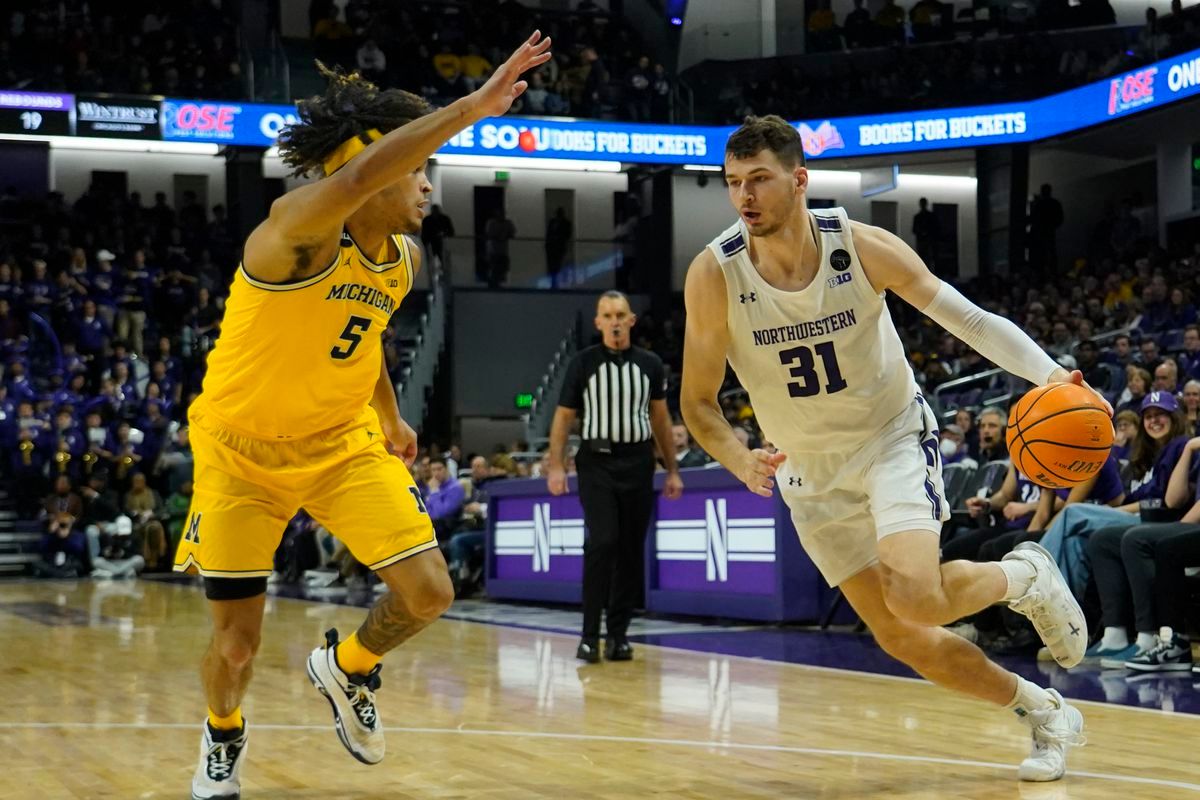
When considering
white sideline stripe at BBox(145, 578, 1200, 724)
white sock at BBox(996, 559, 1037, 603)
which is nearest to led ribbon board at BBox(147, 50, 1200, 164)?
white sideline stripe at BBox(145, 578, 1200, 724)

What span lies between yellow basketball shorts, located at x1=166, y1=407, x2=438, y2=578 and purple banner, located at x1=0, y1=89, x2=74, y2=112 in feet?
68.1

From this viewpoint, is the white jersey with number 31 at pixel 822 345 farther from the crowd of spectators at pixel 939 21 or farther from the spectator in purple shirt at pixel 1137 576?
the crowd of spectators at pixel 939 21

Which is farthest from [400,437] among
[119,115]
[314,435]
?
[119,115]

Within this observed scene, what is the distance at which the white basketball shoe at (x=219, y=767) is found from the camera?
420cm

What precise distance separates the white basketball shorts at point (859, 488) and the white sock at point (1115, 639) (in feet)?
10.7

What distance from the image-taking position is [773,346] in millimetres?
4355

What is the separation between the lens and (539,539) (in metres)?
12.5

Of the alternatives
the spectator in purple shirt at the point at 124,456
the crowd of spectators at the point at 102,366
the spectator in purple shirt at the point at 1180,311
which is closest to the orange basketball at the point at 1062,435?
the spectator in purple shirt at the point at 1180,311

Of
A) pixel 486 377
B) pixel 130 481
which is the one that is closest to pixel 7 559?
pixel 130 481

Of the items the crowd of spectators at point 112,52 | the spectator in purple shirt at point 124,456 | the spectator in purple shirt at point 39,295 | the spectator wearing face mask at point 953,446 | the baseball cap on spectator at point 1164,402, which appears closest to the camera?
the baseball cap on spectator at point 1164,402

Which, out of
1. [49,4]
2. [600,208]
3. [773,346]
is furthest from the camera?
[600,208]

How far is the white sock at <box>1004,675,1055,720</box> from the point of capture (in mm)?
4387

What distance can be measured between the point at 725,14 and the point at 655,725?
77.1 feet

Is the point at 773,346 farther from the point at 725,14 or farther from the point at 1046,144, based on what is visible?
the point at 725,14
